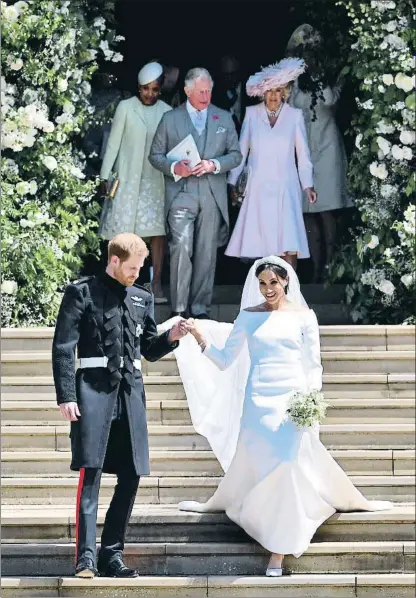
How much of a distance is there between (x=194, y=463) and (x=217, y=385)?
0.45 meters

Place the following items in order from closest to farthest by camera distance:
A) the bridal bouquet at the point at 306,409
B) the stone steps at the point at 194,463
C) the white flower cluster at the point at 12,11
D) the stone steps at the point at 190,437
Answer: the bridal bouquet at the point at 306,409, the stone steps at the point at 194,463, the stone steps at the point at 190,437, the white flower cluster at the point at 12,11

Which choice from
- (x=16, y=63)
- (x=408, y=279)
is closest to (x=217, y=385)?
(x=408, y=279)

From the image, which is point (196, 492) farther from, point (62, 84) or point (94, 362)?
point (62, 84)

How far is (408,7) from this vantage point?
12188 mm

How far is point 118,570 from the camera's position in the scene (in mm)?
8398

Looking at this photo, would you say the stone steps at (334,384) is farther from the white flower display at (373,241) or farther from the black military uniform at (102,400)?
the white flower display at (373,241)

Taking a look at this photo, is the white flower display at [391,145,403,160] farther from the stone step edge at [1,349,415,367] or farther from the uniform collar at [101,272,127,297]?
the uniform collar at [101,272,127,297]

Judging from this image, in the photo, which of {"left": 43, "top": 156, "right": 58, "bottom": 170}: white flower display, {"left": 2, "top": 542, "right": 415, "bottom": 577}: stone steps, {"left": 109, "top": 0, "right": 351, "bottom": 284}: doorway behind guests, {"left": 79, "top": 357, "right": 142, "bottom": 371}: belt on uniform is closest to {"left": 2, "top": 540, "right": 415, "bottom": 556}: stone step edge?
{"left": 2, "top": 542, "right": 415, "bottom": 577}: stone steps

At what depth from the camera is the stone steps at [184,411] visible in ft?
32.4

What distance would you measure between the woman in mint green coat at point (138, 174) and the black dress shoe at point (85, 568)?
4.19 metres

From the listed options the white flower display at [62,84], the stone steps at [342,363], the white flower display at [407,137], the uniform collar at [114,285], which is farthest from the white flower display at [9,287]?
the uniform collar at [114,285]

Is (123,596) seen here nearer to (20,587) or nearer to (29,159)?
(20,587)

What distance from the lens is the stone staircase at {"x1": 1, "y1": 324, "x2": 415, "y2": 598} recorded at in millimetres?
8398

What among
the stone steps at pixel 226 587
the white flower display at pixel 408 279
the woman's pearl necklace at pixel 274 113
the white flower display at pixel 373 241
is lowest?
the stone steps at pixel 226 587
